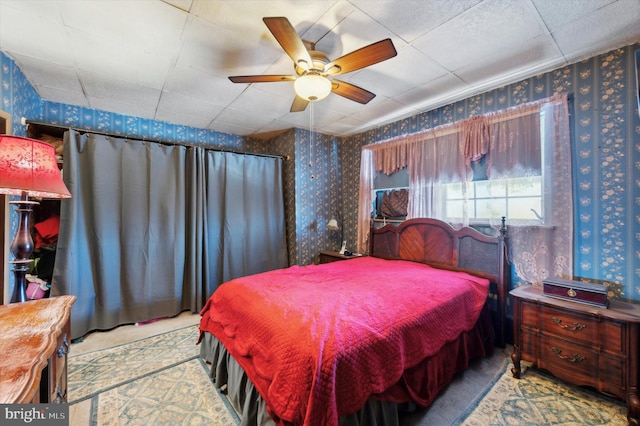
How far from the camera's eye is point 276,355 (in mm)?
1271

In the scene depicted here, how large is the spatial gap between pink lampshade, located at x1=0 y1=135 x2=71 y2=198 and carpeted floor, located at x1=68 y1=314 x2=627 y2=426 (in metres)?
1.41

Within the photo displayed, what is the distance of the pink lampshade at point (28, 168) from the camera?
118cm

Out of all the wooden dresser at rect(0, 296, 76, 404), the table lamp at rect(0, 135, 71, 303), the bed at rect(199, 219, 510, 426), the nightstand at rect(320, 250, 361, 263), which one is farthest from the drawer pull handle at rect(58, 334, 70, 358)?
the nightstand at rect(320, 250, 361, 263)

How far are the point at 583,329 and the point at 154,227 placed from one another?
3983 mm

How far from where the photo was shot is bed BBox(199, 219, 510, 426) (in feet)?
3.82

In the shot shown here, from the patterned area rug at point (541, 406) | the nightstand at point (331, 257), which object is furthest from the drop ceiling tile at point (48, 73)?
the patterned area rug at point (541, 406)

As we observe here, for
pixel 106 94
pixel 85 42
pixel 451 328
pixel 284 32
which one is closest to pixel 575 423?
pixel 451 328

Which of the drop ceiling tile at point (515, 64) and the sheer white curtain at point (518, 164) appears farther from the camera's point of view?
the sheer white curtain at point (518, 164)

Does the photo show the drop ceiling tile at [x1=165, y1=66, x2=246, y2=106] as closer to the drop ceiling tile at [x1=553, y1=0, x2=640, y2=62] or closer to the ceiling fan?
the ceiling fan

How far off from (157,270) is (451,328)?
3119 millimetres

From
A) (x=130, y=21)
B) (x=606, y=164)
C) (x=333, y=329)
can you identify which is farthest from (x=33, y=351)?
(x=606, y=164)

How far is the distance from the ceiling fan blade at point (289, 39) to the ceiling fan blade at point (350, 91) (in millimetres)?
323

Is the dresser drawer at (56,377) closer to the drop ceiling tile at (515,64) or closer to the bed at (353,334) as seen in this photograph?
the bed at (353,334)

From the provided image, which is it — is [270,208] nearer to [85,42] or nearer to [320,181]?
[320,181]
